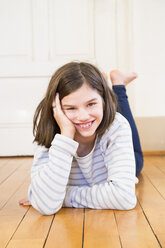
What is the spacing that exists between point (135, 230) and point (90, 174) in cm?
33

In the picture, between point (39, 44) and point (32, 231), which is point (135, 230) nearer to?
point (32, 231)

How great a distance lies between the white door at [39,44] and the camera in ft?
8.14

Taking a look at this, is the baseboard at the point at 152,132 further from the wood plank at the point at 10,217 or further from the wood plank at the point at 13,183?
the wood plank at the point at 10,217

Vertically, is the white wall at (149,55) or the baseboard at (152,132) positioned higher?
the white wall at (149,55)

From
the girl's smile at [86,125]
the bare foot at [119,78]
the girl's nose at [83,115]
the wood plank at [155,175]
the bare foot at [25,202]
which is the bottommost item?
the wood plank at [155,175]

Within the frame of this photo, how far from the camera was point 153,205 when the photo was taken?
1165mm

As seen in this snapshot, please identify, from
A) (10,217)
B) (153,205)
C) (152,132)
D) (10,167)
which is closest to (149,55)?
(152,132)

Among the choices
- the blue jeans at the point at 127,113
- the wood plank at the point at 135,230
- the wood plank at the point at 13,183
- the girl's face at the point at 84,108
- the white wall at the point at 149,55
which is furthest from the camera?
the white wall at the point at 149,55

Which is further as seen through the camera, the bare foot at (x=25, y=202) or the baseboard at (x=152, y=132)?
the baseboard at (x=152, y=132)

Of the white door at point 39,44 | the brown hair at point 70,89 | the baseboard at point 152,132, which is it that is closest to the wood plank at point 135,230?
the brown hair at point 70,89

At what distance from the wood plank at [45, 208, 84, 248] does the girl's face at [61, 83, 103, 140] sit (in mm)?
264

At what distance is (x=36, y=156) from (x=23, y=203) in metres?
0.19

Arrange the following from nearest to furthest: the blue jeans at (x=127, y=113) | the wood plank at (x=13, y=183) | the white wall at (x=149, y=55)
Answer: the wood plank at (x=13, y=183) < the blue jeans at (x=127, y=113) < the white wall at (x=149, y=55)

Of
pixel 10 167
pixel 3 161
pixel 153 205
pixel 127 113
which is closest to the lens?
pixel 153 205
